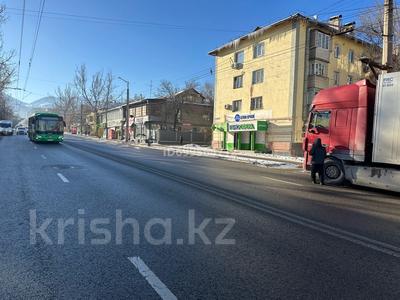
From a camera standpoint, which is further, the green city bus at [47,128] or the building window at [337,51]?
the building window at [337,51]

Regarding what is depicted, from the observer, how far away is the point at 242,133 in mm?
41594

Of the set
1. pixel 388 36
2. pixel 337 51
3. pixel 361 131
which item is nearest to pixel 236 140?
pixel 337 51

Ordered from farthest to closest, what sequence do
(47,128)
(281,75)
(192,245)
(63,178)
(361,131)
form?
1. (47,128)
2. (281,75)
3. (361,131)
4. (63,178)
5. (192,245)

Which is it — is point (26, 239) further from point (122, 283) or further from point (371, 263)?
point (371, 263)

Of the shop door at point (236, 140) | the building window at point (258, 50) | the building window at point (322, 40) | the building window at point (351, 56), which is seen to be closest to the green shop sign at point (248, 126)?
the shop door at point (236, 140)

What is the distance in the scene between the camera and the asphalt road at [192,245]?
4062 mm

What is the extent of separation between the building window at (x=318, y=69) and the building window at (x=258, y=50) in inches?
223

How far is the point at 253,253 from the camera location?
5234mm

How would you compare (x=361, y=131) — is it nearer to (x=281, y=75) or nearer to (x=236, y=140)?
(x=281, y=75)

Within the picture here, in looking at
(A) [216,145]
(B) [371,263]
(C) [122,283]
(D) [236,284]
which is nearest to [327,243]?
(B) [371,263]

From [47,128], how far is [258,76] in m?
21.3

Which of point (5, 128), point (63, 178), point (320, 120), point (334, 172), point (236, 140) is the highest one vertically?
point (320, 120)

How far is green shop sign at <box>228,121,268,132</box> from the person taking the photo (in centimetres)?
3650

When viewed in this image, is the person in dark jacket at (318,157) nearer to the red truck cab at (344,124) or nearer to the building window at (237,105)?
the red truck cab at (344,124)
